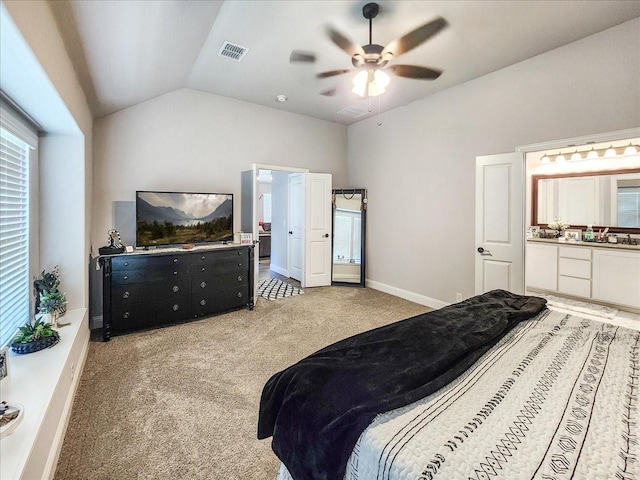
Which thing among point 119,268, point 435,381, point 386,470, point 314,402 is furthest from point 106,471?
point 119,268

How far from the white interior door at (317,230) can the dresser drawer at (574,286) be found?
Answer: 3.64 meters

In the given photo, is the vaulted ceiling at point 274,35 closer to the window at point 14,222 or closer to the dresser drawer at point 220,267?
the window at point 14,222

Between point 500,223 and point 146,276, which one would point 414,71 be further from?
point 146,276

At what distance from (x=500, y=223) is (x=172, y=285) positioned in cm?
406

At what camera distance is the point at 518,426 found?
0.96m

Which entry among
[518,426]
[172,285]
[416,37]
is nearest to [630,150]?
[416,37]

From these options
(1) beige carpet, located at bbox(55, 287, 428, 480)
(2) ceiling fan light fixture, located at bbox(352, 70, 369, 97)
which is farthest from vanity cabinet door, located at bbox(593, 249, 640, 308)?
(2) ceiling fan light fixture, located at bbox(352, 70, 369, 97)

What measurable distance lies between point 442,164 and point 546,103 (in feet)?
4.36

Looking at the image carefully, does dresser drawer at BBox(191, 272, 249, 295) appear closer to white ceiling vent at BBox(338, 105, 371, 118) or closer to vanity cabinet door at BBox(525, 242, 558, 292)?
white ceiling vent at BBox(338, 105, 371, 118)

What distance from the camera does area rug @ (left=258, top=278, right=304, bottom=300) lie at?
5.05m

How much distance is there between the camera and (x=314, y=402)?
45.1 inches

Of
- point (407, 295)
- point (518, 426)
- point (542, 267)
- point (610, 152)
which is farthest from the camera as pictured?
point (407, 295)

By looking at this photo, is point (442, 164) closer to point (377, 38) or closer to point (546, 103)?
point (546, 103)

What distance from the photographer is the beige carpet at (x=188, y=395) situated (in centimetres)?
167
